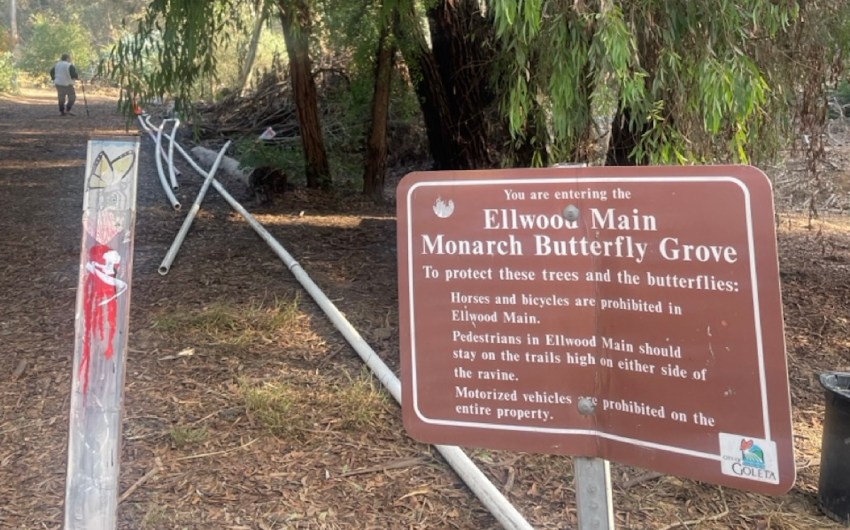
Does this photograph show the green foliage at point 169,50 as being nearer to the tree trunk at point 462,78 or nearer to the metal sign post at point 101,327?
the tree trunk at point 462,78

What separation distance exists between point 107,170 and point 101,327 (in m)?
0.54

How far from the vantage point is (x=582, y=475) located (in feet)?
7.86

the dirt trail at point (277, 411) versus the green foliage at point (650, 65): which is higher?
the green foliage at point (650, 65)

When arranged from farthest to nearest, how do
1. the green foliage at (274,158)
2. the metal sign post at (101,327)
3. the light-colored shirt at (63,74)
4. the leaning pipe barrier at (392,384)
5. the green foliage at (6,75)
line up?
the green foliage at (6,75) → the light-colored shirt at (63,74) → the green foliage at (274,158) → the leaning pipe barrier at (392,384) → the metal sign post at (101,327)

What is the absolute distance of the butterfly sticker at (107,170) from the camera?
2.91 m

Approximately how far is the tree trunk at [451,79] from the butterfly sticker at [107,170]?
14.9 ft

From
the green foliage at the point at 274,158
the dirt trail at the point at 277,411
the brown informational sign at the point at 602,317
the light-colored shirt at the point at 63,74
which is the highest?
the light-colored shirt at the point at 63,74

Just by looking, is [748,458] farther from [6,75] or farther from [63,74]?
[6,75]

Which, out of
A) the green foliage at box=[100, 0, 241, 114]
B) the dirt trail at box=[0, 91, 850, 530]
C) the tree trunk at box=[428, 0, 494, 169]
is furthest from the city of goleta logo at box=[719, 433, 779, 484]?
the green foliage at box=[100, 0, 241, 114]

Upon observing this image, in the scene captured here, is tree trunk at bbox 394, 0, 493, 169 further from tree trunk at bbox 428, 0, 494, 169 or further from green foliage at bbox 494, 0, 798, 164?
green foliage at bbox 494, 0, 798, 164

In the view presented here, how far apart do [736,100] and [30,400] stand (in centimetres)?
434

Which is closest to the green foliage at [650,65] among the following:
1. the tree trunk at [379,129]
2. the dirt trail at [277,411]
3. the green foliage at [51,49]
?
the dirt trail at [277,411]

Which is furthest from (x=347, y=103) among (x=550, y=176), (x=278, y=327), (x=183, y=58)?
(x=550, y=176)

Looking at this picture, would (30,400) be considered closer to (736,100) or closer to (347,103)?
(736,100)
